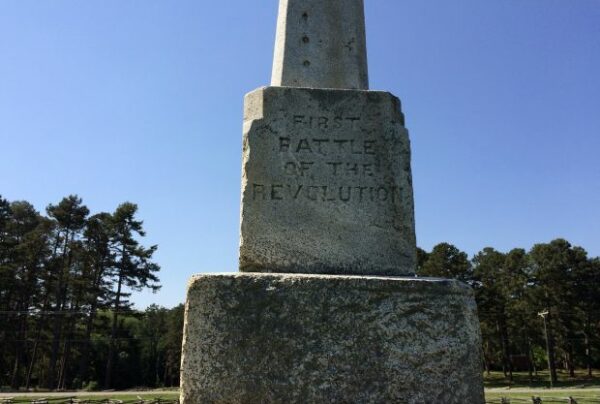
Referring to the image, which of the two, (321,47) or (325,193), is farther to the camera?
(321,47)

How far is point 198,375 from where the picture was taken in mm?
2449

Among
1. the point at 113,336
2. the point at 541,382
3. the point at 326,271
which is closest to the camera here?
the point at 326,271

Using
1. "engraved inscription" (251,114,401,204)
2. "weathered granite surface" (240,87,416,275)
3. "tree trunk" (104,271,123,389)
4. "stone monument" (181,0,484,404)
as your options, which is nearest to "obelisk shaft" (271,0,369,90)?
"stone monument" (181,0,484,404)

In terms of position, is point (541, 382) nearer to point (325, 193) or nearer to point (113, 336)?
point (113, 336)

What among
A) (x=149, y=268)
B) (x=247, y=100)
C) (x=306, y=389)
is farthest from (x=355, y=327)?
(x=149, y=268)

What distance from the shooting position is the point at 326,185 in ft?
9.76

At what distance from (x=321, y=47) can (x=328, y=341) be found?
7.24 ft

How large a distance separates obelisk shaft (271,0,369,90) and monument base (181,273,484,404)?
1.65 meters

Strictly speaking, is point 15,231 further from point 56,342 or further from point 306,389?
point 306,389

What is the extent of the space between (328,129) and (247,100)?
590mm

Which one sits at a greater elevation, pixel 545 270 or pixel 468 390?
pixel 545 270

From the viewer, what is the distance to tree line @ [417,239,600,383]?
50.9m

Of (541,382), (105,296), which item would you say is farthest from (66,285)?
(541,382)

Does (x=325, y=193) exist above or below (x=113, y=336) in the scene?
above
